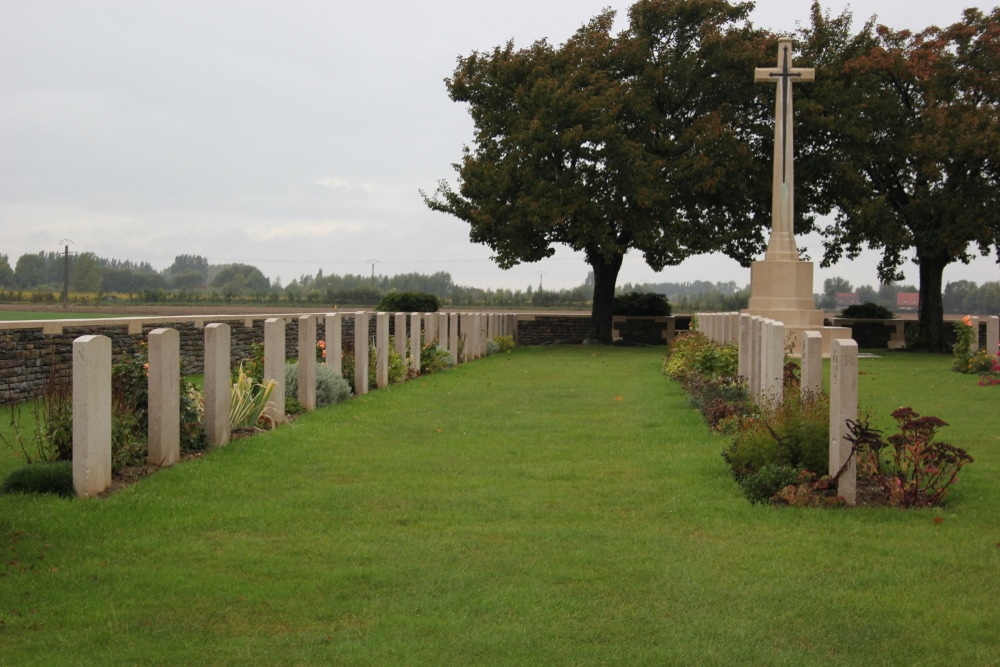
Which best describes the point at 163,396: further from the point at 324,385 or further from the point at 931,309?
the point at 931,309

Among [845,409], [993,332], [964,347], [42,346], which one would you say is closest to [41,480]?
[845,409]

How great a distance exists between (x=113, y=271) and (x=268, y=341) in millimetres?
87575

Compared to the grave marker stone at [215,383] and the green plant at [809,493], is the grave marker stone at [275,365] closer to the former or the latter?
the grave marker stone at [215,383]

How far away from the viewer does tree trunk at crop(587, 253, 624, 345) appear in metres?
32.3

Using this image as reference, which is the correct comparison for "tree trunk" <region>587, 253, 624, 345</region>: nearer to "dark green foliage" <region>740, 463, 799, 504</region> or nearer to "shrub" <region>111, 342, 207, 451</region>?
"shrub" <region>111, 342, 207, 451</region>

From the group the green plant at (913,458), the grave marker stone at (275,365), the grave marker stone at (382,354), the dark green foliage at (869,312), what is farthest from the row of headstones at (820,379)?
the dark green foliage at (869,312)

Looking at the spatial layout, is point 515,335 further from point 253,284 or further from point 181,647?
point 253,284

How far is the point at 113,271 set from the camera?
303 ft

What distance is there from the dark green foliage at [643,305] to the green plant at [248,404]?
2540cm

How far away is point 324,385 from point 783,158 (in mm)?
14983

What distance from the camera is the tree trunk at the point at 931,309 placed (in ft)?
98.9

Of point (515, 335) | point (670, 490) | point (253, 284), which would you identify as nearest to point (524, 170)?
point (515, 335)

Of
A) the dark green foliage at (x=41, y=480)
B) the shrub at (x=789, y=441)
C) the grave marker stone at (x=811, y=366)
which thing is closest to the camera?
the dark green foliage at (x=41, y=480)

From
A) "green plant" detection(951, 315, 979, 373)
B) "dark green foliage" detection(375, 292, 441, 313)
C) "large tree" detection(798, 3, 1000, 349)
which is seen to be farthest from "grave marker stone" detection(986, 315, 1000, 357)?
"dark green foliage" detection(375, 292, 441, 313)
